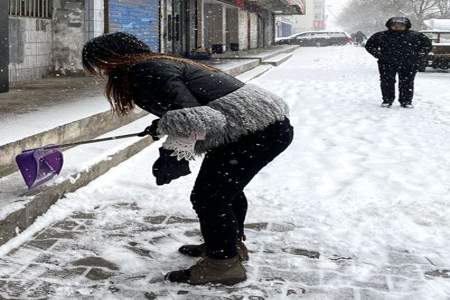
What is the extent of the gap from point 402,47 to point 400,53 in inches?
4.0

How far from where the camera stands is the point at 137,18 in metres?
14.7

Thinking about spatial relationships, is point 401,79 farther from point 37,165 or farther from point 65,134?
point 37,165

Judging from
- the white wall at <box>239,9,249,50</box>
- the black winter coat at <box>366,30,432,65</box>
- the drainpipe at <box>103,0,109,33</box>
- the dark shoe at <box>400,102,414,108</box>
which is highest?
the white wall at <box>239,9,249,50</box>

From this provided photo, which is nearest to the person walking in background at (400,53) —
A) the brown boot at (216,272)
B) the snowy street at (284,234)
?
the snowy street at (284,234)

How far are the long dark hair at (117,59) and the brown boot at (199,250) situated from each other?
3.34 feet

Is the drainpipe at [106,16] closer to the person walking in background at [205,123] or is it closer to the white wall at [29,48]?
the white wall at [29,48]

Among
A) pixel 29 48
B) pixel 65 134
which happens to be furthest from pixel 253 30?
pixel 65 134

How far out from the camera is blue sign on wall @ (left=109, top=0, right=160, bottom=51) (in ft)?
42.4

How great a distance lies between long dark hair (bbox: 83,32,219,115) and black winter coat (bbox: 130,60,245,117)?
0.13ft

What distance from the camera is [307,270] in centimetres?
358

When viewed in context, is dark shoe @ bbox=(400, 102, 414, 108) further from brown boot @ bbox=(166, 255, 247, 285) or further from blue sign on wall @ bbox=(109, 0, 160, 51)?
brown boot @ bbox=(166, 255, 247, 285)

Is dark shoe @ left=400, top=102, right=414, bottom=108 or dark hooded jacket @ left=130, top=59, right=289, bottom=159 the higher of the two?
dark hooded jacket @ left=130, top=59, right=289, bottom=159

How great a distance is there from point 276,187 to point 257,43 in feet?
113

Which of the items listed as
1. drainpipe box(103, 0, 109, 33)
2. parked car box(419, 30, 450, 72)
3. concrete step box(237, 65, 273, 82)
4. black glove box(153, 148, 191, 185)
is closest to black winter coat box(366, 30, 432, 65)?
concrete step box(237, 65, 273, 82)
